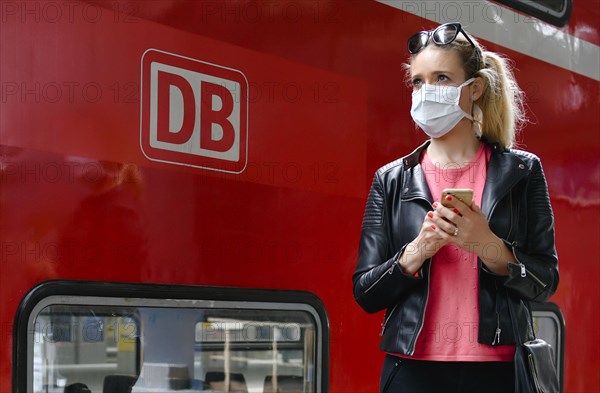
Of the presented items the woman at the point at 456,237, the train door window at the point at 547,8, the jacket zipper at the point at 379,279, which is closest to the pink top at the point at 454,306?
the woman at the point at 456,237

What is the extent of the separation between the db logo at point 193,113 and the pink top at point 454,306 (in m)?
0.74

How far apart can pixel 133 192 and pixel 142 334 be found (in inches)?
15.7

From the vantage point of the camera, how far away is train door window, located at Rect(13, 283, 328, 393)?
2.35m

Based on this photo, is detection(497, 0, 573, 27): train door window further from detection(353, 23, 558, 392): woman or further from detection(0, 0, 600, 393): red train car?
detection(353, 23, 558, 392): woman

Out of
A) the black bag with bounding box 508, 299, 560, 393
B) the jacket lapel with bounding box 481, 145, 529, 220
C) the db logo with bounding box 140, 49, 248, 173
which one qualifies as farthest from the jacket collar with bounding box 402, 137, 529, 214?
the db logo with bounding box 140, 49, 248, 173

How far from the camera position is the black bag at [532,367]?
81.7 inches

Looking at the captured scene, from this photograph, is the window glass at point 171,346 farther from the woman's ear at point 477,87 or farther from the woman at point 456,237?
the woman's ear at point 477,87

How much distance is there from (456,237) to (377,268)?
0.25 meters

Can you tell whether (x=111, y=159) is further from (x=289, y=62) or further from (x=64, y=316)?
(x=289, y=62)

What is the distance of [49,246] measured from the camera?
7.65 feet

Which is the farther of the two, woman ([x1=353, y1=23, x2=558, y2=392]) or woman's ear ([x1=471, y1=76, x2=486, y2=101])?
woman's ear ([x1=471, y1=76, x2=486, y2=101])

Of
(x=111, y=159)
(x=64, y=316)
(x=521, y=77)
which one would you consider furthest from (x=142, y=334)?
(x=521, y=77)

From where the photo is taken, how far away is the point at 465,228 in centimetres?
203

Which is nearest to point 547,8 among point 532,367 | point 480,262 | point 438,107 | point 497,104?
point 497,104
